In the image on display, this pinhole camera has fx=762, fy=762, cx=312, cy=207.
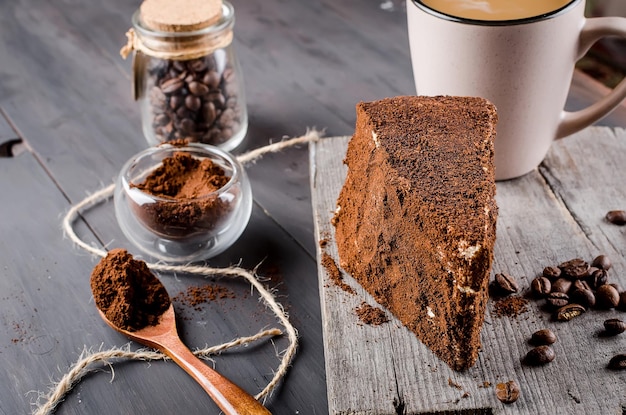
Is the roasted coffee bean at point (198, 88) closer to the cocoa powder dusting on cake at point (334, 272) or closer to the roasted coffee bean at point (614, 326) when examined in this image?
the cocoa powder dusting on cake at point (334, 272)

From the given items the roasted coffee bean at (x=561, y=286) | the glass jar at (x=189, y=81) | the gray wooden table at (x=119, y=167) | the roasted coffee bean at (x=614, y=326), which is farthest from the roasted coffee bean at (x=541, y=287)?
the glass jar at (x=189, y=81)

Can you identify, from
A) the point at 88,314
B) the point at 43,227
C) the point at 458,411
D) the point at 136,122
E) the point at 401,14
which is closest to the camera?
the point at 458,411

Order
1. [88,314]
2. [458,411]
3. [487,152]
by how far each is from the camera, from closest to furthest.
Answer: [458,411] → [487,152] → [88,314]

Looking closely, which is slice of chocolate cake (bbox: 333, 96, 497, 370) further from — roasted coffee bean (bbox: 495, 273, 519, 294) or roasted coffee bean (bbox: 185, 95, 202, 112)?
roasted coffee bean (bbox: 185, 95, 202, 112)

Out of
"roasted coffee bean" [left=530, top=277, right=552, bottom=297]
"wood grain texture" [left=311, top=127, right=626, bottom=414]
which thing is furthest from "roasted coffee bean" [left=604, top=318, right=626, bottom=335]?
"roasted coffee bean" [left=530, top=277, right=552, bottom=297]

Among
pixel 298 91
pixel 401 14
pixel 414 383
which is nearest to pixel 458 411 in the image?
pixel 414 383

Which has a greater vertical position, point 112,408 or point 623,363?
point 623,363

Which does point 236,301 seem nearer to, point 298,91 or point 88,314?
point 88,314
